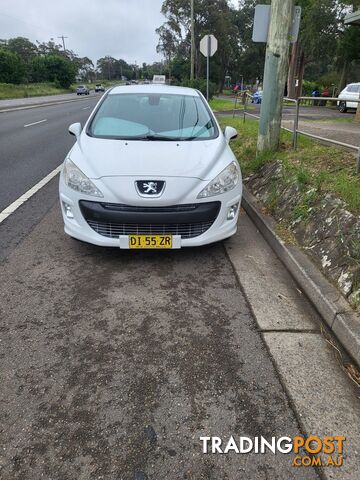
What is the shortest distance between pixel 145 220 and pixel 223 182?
0.88 meters

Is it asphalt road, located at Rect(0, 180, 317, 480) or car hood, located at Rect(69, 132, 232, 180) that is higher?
car hood, located at Rect(69, 132, 232, 180)

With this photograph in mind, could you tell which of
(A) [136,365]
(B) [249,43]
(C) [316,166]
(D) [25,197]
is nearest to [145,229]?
(A) [136,365]

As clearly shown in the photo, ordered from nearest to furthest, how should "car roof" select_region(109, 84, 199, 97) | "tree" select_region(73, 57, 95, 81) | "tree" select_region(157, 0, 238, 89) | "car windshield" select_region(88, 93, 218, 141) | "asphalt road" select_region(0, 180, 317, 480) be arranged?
"asphalt road" select_region(0, 180, 317, 480), "car windshield" select_region(88, 93, 218, 141), "car roof" select_region(109, 84, 199, 97), "tree" select_region(157, 0, 238, 89), "tree" select_region(73, 57, 95, 81)

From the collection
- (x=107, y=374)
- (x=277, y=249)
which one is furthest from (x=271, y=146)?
A: (x=107, y=374)

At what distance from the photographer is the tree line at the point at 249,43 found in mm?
28500

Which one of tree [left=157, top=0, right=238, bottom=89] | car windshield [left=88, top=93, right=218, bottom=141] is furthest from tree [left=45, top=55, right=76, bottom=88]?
car windshield [left=88, top=93, right=218, bottom=141]

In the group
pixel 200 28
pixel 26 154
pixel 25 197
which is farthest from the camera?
pixel 200 28

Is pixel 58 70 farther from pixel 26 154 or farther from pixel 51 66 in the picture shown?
pixel 26 154

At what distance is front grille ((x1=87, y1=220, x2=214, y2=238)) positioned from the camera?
3504mm

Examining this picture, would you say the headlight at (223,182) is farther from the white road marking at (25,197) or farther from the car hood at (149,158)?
the white road marking at (25,197)

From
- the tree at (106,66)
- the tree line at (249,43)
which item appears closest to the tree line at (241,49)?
A: the tree line at (249,43)

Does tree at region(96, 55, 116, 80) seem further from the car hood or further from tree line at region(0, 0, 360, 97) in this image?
the car hood

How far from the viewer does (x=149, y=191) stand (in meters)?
3.44

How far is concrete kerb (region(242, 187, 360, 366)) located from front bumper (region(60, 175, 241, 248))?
2.23 ft
